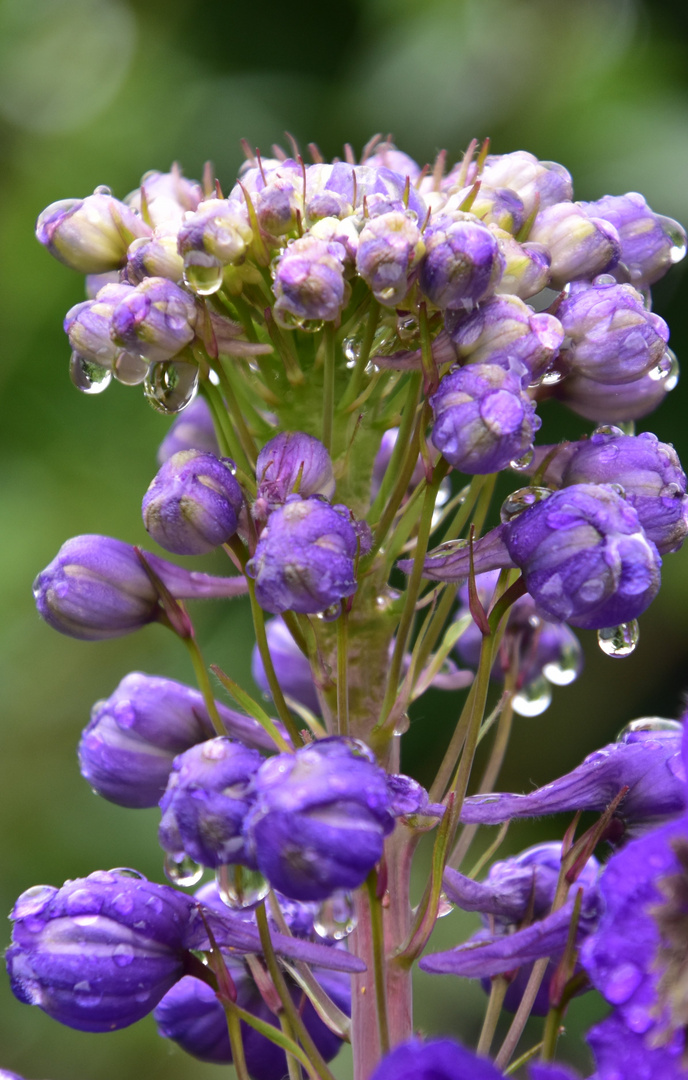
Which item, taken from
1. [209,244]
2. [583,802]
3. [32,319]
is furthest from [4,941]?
[209,244]

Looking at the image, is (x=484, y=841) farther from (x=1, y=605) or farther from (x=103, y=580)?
(x=103, y=580)

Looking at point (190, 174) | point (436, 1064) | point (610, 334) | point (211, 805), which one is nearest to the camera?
point (436, 1064)

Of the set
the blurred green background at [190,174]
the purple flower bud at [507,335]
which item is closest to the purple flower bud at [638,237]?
the purple flower bud at [507,335]

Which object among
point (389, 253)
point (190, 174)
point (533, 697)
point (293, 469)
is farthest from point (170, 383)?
point (190, 174)

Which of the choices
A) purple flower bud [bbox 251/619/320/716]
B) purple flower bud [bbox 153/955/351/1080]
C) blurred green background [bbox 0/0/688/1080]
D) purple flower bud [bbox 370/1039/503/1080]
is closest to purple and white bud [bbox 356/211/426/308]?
purple flower bud [bbox 251/619/320/716]

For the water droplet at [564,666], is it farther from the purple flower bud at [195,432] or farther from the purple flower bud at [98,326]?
the purple flower bud at [98,326]

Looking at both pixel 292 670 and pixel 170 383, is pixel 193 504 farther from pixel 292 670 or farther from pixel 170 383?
pixel 292 670
